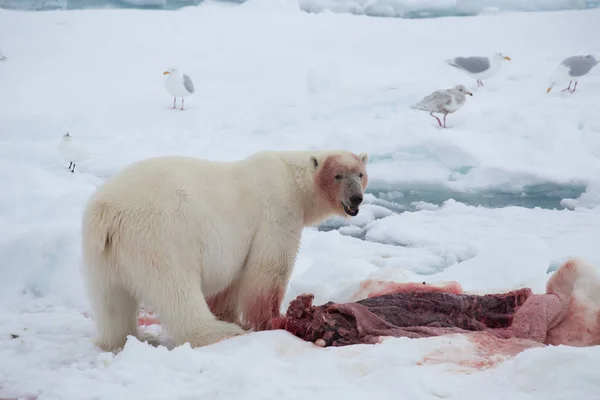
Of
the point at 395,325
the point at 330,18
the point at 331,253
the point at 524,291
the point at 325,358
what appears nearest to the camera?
the point at 325,358

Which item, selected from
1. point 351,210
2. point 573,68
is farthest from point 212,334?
point 573,68

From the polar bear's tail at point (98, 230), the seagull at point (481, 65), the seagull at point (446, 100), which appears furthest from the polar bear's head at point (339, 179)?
the seagull at point (481, 65)

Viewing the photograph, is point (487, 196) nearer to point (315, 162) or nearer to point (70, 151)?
point (315, 162)

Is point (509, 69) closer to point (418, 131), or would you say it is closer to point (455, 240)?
point (418, 131)

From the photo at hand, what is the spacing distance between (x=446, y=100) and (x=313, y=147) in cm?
163

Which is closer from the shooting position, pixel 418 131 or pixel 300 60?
pixel 418 131

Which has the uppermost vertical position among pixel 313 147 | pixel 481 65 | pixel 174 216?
pixel 481 65

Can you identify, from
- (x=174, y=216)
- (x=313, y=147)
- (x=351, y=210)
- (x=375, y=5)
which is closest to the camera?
(x=174, y=216)

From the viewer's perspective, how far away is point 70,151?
20.8 ft

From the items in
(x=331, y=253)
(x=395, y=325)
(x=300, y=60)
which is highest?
(x=300, y=60)

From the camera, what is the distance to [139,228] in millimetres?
3014

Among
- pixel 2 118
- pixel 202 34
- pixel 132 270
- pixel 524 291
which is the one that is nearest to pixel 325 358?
pixel 132 270

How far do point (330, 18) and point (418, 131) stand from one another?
2508 millimetres

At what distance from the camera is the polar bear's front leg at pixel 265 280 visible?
11.4 feet
